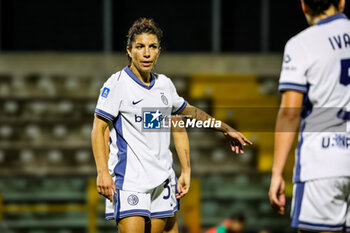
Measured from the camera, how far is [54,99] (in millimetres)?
9984

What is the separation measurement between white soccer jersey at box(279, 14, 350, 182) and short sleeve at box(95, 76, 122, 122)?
1074 mm

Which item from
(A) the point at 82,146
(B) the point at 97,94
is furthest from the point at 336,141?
(B) the point at 97,94

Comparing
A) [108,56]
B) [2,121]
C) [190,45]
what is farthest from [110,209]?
[190,45]

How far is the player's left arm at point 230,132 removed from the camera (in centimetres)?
371

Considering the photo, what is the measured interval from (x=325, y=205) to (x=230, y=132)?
991mm

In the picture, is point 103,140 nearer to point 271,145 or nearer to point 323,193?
point 323,193

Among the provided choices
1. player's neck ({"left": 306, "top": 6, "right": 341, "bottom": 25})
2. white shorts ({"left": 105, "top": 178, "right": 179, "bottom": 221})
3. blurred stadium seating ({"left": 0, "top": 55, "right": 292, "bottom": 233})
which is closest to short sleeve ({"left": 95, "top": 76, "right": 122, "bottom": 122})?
white shorts ({"left": 105, "top": 178, "right": 179, "bottom": 221})

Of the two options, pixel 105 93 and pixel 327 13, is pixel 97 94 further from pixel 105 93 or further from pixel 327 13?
pixel 327 13

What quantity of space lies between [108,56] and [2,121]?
1830 millimetres

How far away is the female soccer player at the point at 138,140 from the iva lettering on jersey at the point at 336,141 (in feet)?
2.66

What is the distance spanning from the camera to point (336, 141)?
2906 mm

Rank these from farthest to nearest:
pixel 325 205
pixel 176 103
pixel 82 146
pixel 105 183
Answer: pixel 82 146
pixel 176 103
pixel 105 183
pixel 325 205

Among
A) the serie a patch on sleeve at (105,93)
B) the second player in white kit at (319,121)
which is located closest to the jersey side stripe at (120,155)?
the serie a patch on sleeve at (105,93)

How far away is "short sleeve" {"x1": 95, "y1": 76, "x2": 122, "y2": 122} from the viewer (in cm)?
368
